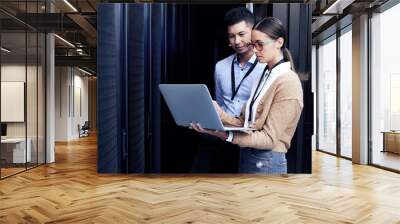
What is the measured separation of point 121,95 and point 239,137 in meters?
2.06

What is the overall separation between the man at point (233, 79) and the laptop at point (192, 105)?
379 millimetres

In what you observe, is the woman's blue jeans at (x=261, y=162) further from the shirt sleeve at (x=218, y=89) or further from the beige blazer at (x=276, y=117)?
the shirt sleeve at (x=218, y=89)

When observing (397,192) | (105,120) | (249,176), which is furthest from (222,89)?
(397,192)

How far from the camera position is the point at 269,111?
6.06 m

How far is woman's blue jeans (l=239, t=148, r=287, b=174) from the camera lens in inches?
254

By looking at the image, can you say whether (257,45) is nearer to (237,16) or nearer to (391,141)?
(237,16)

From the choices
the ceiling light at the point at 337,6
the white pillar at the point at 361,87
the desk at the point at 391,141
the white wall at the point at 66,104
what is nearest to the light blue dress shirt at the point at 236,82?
the ceiling light at the point at 337,6

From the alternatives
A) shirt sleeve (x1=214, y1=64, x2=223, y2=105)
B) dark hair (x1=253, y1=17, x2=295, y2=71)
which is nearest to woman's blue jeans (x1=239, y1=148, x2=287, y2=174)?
shirt sleeve (x1=214, y1=64, x2=223, y2=105)

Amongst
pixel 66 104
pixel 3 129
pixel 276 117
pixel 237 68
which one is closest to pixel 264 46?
pixel 237 68

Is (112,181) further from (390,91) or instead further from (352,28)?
(352,28)

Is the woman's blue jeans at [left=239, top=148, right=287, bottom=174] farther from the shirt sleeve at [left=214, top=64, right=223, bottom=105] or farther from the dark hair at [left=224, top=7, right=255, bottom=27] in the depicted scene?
the dark hair at [left=224, top=7, right=255, bottom=27]

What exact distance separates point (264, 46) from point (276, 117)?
3.79ft

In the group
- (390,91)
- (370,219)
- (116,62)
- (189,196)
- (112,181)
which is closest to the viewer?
(370,219)

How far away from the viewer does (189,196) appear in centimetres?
512
